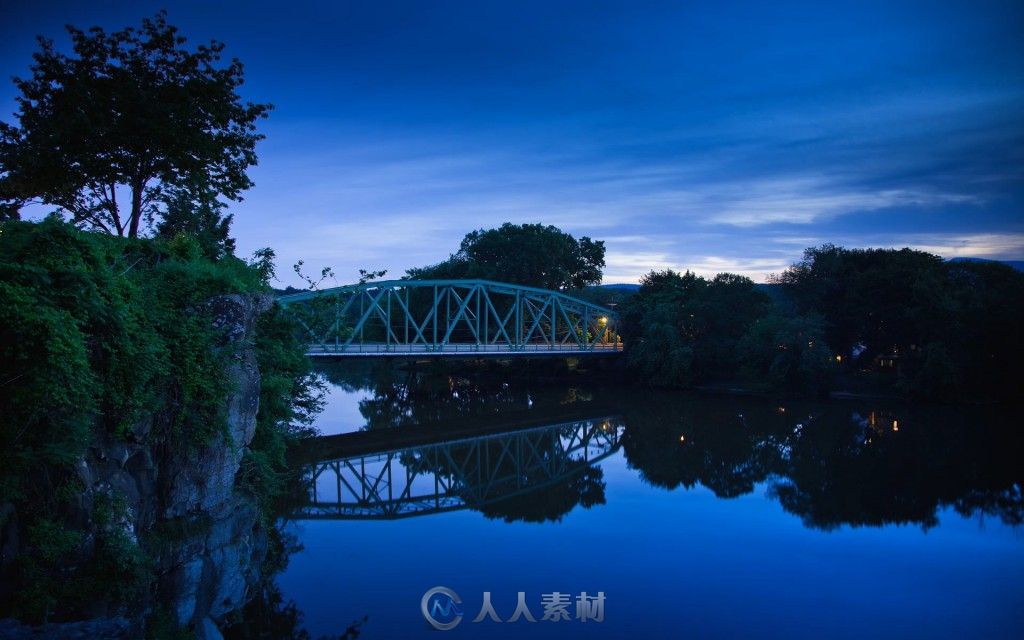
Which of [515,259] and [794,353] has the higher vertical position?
[515,259]

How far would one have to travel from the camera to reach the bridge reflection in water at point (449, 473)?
61.1 ft

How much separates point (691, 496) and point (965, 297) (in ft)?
91.1

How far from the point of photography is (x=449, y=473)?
22.8 m

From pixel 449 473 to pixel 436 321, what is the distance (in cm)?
1956

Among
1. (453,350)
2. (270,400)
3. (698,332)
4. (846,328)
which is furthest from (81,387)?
(846,328)

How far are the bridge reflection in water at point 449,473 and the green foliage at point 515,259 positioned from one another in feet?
96.3

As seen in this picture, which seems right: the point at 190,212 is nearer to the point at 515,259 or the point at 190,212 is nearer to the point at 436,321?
the point at 436,321

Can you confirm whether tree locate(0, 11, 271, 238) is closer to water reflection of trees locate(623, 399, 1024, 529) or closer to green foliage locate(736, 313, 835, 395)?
water reflection of trees locate(623, 399, 1024, 529)

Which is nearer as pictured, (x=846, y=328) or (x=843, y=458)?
(x=843, y=458)

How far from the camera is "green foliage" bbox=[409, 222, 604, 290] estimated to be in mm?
58375

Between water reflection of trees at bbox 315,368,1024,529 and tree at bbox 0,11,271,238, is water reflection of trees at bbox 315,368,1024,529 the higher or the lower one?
the lower one

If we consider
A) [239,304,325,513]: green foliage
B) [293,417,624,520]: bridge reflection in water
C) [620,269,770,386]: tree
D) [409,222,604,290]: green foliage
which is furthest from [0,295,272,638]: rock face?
[409,222,604,290]: green foliage

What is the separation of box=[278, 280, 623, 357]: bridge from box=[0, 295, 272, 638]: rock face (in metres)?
7.53

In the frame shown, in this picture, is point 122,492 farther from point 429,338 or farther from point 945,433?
point 429,338
